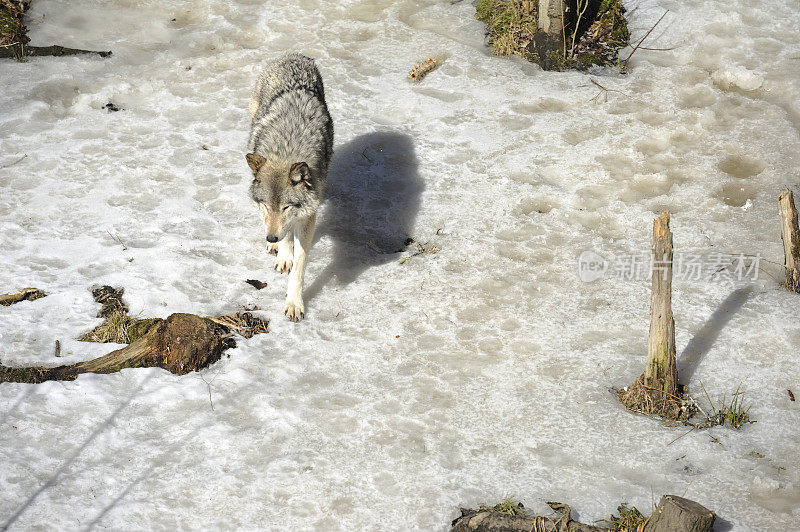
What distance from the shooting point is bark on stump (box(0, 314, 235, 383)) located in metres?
6.04

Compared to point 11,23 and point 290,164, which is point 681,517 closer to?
point 290,164

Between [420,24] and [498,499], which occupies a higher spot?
[420,24]

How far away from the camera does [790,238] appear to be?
22.6 ft

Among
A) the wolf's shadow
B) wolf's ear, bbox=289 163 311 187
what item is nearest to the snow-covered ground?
the wolf's shadow

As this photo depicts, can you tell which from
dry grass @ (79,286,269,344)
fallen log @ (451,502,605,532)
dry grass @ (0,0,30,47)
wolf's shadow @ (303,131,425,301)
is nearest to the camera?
fallen log @ (451,502,605,532)

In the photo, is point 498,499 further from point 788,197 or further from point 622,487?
point 788,197

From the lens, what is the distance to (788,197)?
6770mm

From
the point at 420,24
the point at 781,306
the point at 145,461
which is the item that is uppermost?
the point at 420,24

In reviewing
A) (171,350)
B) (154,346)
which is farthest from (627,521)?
(154,346)

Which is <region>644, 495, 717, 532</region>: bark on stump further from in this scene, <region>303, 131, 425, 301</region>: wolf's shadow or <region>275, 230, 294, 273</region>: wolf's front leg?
<region>275, 230, 294, 273</region>: wolf's front leg

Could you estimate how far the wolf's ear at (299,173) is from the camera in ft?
21.0

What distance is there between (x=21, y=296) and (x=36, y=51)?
18.2 ft

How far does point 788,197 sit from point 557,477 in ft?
12.8

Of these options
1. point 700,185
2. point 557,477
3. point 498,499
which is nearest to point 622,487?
point 557,477
